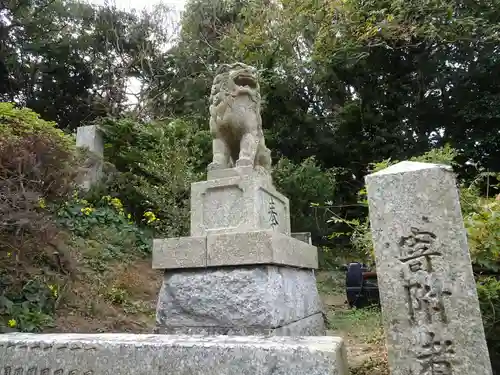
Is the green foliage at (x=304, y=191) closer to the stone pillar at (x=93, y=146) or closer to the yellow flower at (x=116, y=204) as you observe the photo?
the yellow flower at (x=116, y=204)

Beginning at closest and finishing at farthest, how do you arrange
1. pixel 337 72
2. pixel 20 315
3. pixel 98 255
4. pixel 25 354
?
pixel 25 354
pixel 20 315
pixel 98 255
pixel 337 72

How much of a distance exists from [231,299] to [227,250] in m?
0.39

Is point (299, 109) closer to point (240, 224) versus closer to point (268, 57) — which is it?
point (268, 57)

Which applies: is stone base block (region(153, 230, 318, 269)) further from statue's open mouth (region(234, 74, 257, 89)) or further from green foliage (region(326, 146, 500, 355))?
statue's open mouth (region(234, 74, 257, 89))

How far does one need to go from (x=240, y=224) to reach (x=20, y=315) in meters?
2.63

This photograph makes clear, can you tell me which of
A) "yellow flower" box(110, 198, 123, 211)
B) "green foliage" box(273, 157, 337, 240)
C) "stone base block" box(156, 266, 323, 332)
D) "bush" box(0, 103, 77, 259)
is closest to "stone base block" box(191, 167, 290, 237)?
"stone base block" box(156, 266, 323, 332)

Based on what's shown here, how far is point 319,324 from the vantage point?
14.5 feet

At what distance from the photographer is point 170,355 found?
7.07 feet

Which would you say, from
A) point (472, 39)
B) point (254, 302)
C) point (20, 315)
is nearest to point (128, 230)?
point (20, 315)

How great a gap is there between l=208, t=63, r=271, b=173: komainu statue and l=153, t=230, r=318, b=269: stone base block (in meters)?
0.81

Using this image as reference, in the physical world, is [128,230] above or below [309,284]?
above

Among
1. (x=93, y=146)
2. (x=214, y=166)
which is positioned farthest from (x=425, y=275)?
(x=93, y=146)

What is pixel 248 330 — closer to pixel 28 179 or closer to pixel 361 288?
pixel 28 179

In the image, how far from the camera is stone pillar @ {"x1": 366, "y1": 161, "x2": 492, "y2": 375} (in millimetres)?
2000
